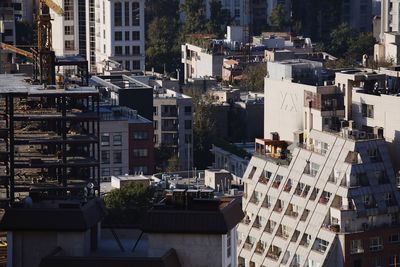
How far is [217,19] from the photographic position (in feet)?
426

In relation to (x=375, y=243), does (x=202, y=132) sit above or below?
above

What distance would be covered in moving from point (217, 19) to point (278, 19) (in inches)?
211

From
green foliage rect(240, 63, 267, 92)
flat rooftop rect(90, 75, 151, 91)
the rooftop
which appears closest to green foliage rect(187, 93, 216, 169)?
flat rooftop rect(90, 75, 151, 91)

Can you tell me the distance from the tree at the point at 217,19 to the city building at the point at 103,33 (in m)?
13.7

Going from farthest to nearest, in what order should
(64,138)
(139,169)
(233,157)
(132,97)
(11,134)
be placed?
(132,97) → (233,157) → (139,169) → (11,134) → (64,138)

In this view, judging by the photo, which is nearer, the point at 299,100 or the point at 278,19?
the point at 299,100

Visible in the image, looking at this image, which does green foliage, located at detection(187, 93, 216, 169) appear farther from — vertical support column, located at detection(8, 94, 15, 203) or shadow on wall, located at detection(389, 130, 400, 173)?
shadow on wall, located at detection(389, 130, 400, 173)

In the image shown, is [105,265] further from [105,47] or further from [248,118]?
[105,47]

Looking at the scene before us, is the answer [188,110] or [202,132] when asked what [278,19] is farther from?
[188,110]

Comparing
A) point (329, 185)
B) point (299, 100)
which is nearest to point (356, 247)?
point (329, 185)

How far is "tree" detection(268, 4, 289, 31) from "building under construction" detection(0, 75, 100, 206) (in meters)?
73.1

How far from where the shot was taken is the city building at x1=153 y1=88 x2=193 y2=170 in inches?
3447

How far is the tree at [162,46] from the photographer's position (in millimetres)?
120812

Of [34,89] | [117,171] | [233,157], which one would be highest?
[34,89]
